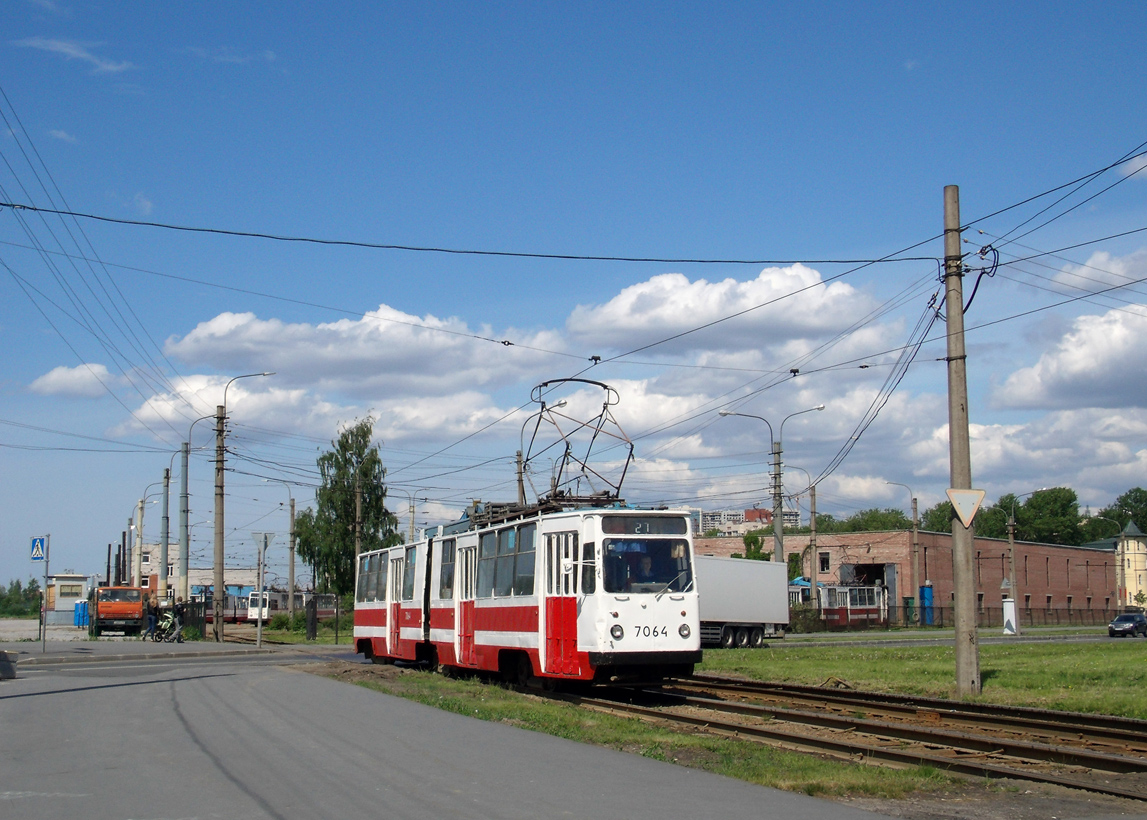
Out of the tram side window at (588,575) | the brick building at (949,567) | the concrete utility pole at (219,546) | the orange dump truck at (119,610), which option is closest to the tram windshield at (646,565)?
the tram side window at (588,575)

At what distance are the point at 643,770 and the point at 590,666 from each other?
6.43m

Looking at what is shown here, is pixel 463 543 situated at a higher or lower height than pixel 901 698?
higher

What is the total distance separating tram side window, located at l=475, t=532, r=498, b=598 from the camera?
A: 20844 mm

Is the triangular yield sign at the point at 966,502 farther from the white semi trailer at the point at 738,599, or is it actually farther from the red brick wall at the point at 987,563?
the red brick wall at the point at 987,563

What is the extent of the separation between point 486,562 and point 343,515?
53123 mm

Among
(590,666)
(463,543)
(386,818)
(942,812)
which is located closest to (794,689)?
(590,666)

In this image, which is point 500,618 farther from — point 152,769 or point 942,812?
point 942,812

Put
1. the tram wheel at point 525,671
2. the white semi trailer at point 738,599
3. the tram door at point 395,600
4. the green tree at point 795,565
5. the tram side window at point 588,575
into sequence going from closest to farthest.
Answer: the tram side window at point 588,575 < the tram wheel at point 525,671 < the tram door at point 395,600 < the white semi trailer at point 738,599 < the green tree at point 795,565

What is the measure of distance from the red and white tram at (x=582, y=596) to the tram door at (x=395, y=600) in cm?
562

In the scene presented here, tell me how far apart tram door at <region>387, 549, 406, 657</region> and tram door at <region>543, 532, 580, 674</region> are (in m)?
10.0

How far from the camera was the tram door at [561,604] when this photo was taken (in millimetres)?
17062

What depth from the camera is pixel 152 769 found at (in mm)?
10242

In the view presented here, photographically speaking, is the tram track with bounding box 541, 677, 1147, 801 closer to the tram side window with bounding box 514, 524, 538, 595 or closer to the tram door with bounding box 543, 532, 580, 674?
the tram door with bounding box 543, 532, 580, 674

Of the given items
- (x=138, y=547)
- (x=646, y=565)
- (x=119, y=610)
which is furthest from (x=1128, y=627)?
(x=138, y=547)
